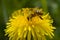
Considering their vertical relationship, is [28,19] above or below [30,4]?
below

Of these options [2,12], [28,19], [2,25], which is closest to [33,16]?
[28,19]

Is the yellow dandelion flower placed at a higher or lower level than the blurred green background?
lower

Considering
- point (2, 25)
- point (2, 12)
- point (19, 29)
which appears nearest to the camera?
point (19, 29)

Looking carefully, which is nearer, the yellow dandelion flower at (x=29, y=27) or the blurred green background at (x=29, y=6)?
the yellow dandelion flower at (x=29, y=27)

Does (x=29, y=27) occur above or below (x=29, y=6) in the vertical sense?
below

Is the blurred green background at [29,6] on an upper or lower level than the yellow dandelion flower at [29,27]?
upper

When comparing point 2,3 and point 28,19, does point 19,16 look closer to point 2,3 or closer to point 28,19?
point 28,19

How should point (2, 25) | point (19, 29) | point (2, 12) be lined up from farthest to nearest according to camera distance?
point (2, 12) → point (2, 25) → point (19, 29)

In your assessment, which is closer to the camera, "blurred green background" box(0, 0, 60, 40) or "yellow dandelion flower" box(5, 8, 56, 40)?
"yellow dandelion flower" box(5, 8, 56, 40)

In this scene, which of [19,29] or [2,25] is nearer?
[19,29]

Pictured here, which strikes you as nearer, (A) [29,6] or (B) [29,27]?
(B) [29,27]
